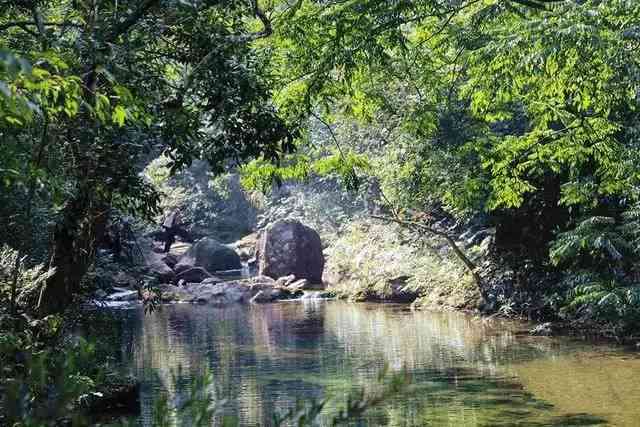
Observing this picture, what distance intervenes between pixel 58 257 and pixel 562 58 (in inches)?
220

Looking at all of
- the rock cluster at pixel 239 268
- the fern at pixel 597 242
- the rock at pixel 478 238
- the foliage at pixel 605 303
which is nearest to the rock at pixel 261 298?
the rock cluster at pixel 239 268

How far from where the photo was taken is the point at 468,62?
9.62m

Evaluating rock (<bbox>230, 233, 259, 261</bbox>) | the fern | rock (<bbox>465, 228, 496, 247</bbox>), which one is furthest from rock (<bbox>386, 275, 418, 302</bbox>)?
rock (<bbox>230, 233, 259, 261</bbox>)

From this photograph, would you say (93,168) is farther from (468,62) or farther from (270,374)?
(270,374)

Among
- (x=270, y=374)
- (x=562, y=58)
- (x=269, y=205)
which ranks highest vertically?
(x=269, y=205)

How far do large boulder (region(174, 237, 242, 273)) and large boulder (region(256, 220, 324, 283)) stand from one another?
3047 mm

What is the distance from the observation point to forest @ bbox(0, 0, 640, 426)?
17.3 feet

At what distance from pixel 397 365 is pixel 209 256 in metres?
20.1

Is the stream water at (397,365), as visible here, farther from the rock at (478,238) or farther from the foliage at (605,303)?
the rock at (478,238)

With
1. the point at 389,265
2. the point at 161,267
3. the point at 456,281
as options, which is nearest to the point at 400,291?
the point at 389,265

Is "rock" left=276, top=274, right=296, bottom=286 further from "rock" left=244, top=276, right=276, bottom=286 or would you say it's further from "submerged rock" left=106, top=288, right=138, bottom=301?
"submerged rock" left=106, top=288, right=138, bottom=301

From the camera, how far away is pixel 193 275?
2831 cm

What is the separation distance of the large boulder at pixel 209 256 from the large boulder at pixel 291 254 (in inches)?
120

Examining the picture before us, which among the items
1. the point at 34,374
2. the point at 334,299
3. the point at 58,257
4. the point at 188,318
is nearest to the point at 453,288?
the point at 334,299
